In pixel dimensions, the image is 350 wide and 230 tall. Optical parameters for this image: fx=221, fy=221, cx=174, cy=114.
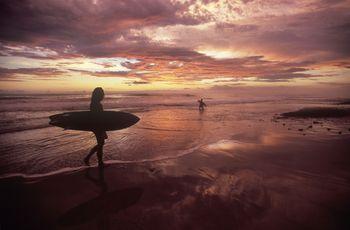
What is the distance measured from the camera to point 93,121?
25.0 ft

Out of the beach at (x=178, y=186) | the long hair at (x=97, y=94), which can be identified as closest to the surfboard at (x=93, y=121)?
the long hair at (x=97, y=94)

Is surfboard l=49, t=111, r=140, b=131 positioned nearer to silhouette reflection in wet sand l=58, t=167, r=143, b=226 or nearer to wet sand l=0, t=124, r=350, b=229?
wet sand l=0, t=124, r=350, b=229

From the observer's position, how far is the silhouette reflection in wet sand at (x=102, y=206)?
4.56 m

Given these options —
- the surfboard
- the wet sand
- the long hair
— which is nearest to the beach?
the wet sand

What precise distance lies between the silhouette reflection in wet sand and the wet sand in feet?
0.07

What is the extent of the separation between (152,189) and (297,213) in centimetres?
351

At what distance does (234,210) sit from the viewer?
4965mm

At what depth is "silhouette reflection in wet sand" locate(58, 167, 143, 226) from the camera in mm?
4562

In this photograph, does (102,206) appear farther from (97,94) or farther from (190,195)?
(97,94)

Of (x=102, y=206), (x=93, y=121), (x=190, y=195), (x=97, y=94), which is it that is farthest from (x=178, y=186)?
(x=97, y=94)

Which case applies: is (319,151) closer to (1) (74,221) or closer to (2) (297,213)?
(2) (297,213)

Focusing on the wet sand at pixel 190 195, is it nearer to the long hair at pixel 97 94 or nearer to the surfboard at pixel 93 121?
the surfboard at pixel 93 121

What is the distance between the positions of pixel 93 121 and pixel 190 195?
4.18m

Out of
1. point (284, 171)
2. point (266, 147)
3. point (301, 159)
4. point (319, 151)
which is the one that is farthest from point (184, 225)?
point (319, 151)
